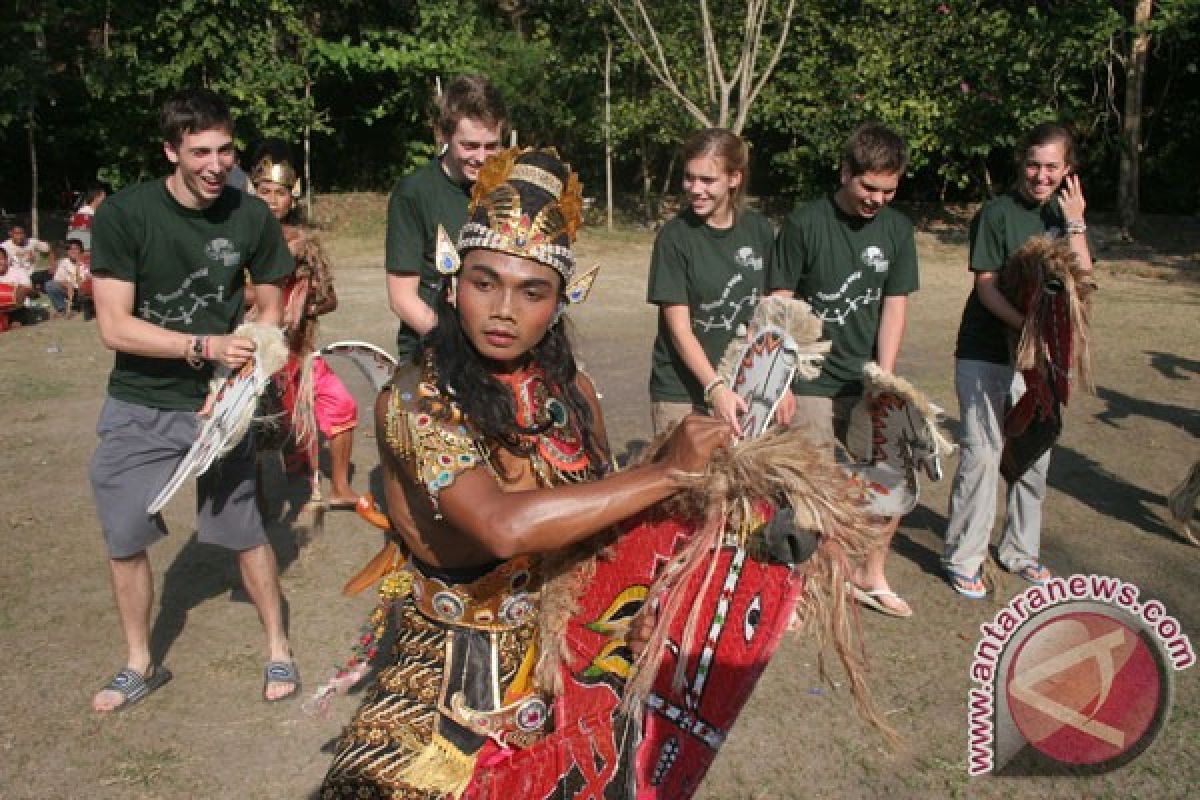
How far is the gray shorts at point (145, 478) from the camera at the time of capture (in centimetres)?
389

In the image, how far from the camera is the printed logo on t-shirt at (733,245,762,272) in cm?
462

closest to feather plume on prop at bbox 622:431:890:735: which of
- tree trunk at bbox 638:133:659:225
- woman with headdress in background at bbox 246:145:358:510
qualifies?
woman with headdress in background at bbox 246:145:358:510

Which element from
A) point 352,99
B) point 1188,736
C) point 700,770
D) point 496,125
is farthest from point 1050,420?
point 352,99

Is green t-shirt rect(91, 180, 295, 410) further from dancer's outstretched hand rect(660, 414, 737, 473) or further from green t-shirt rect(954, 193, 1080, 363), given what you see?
green t-shirt rect(954, 193, 1080, 363)

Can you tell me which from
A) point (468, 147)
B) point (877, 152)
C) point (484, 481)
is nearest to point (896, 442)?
point (877, 152)

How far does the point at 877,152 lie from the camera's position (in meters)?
4.41

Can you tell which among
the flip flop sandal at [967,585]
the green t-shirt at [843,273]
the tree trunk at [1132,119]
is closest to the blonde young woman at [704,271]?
the green t-shirt at [843,273]

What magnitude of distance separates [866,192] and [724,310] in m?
0.83

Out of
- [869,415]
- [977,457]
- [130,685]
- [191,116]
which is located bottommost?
[130,685]

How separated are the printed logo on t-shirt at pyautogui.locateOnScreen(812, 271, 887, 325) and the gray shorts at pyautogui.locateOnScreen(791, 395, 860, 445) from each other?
375mm

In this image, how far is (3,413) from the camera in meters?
8.35

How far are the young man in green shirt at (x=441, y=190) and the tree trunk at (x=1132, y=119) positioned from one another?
16.0m

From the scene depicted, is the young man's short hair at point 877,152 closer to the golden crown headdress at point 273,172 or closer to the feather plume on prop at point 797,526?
the feather plume on prop at point 797,526

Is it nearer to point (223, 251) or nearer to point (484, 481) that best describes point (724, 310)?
point (223, 251)
